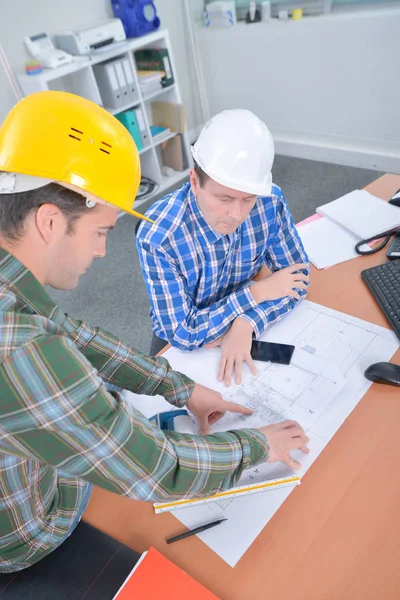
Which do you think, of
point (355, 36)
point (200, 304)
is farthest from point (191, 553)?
point (355, 36)

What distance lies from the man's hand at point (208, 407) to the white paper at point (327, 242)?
0.59m

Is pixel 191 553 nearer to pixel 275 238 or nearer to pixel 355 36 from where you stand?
pixel 275 238

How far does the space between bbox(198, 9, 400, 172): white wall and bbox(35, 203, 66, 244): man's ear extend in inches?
116

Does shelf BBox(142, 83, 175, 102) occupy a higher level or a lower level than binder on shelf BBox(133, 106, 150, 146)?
higher

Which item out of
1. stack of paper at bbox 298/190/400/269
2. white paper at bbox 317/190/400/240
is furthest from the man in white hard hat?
white paper at bbox 317/190/400/240

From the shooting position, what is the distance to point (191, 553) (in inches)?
27.8

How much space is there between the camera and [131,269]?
9.21 feet

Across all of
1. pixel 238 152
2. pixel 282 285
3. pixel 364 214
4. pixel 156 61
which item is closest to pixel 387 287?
pixel 282 285

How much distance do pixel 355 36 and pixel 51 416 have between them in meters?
→ 3.27

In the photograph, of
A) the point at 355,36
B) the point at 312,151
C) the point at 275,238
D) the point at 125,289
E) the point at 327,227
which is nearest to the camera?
the point at 275,238

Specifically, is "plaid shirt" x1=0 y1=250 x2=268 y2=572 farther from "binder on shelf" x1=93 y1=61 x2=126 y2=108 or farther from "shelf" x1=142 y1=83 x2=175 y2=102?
"shelf" x1=142 y1=83 x2=175 y2=102

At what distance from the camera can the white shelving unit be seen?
9.02 ft

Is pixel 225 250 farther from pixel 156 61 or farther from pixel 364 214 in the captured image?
pixel 156 61

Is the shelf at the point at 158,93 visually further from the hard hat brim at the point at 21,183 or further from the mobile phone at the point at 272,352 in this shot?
the hard hat brim at the point at 21,183
